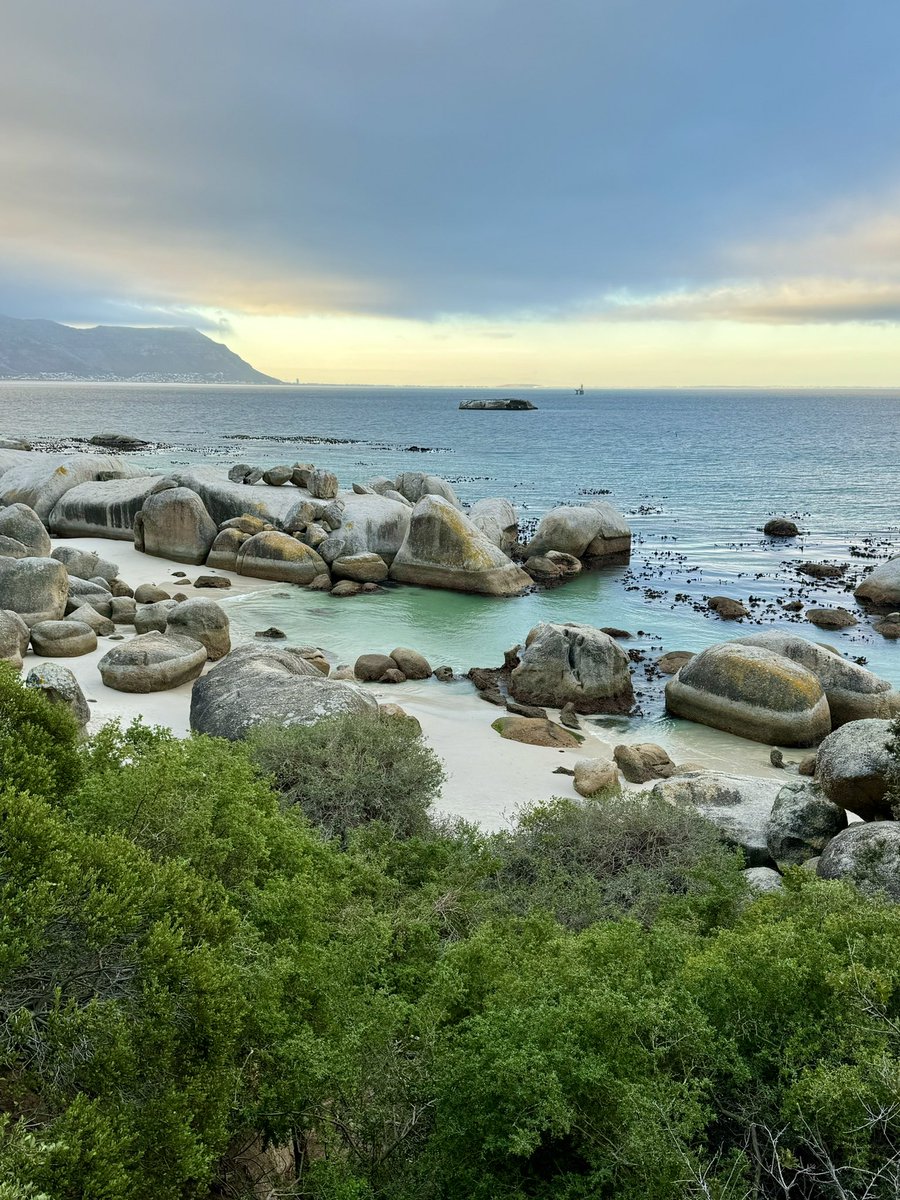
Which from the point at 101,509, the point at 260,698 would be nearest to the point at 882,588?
the point at 260,698

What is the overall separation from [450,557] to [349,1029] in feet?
82.7

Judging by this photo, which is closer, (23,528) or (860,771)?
(860,771)

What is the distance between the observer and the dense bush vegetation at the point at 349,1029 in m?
3.75

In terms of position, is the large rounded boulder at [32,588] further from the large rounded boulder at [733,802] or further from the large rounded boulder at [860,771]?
the large rounded boulder at [860,771]

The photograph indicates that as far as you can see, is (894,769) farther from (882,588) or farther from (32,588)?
(882,588)

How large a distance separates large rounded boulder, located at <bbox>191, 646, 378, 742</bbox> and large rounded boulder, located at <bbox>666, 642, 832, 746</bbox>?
8.10m

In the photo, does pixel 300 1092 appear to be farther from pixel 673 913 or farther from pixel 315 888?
pixel 673 913

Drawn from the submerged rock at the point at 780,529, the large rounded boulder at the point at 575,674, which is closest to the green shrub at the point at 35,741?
the large rounded boulder at the point at 575,674

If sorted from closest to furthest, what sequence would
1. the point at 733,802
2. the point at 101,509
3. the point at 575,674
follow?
the point at 733,802 → the point at 575,674 → the point at 101,509

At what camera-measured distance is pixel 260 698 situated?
1403 centimetres

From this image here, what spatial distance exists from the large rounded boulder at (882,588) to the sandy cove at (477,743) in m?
15.2

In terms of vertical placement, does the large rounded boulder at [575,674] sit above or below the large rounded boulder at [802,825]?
below

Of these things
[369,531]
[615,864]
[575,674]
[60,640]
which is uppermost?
[369,531]

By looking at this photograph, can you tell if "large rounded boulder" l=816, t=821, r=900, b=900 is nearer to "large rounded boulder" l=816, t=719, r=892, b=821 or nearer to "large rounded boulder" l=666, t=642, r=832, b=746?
"large rounded boulder" l=816, t=719, r=892, b=821
